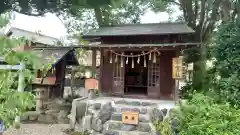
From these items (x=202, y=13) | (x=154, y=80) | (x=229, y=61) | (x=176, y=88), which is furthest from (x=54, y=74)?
(x=202, y=13)

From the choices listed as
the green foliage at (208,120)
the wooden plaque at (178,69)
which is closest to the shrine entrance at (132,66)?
the wooden plaque at (178,69)

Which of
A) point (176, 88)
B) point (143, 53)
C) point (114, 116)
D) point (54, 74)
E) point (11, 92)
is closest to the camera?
point (11, 92)

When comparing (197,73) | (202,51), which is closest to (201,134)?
(197,73)

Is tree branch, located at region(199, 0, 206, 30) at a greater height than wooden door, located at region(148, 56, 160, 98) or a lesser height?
greater

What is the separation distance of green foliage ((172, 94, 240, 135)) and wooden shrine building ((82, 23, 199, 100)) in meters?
3.62

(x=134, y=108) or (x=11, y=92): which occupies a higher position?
(x=11, y=92)

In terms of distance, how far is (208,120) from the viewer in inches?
198

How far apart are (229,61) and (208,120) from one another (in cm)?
216

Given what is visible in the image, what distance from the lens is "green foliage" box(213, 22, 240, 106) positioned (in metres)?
6.16

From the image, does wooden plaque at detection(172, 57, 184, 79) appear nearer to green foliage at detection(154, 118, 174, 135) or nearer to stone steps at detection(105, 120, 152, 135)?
green foliage at detection(154, 118, 174, 135)

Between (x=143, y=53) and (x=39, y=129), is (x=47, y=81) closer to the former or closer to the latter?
(x=39, y=129)

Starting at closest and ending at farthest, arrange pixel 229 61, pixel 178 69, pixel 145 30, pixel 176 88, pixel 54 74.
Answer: pixel 229 61, pixel 178 69, pixel 176 88, pixel 145 30, pixel 54 74

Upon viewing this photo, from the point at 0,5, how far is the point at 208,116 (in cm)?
437

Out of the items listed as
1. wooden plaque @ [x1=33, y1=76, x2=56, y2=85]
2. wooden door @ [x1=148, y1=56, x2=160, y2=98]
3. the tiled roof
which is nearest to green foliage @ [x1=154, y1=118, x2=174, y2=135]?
wooden door @ [x1=148, y1=56, x2=160, y2=98]
